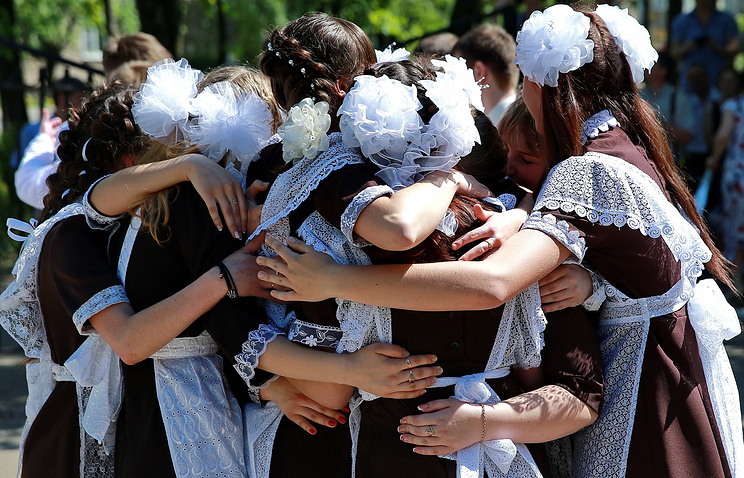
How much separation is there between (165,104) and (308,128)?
1.66 ft

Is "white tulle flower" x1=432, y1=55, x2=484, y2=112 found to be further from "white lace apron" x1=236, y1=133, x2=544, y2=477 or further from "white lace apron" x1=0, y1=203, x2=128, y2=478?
"white lace apron" x1=0, y1=203, x2=128, y2=478

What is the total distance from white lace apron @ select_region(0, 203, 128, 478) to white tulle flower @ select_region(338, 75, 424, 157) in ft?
2.76

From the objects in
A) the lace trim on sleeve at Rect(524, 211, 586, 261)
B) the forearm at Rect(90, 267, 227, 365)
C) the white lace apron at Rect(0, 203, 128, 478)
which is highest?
the lace trim on sleeve at Rect(524, 211, 586, 261)

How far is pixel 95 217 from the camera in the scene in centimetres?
217

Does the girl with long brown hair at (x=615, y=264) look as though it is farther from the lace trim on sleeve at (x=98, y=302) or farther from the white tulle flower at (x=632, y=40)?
the lace trim on sleeve at (x=98, y=302)

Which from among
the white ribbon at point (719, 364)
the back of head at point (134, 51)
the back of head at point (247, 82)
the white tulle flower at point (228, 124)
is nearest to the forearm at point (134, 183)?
the white tulle flower at point (228, 124)

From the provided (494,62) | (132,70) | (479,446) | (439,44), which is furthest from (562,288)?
(439,44)

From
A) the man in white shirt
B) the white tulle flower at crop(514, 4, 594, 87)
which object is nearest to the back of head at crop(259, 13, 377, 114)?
the white tulle flower at crop(514, 4, 594, 87)

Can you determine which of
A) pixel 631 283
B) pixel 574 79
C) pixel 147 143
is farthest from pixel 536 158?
pixel 147 143

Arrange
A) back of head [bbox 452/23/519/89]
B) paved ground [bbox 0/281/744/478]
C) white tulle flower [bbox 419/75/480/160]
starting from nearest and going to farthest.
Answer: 1. white tulle flower [bbox 419/75/480/160]
2. paved ground [bbox 0/281/744/478]
3. back of head [bbox 452/23/519/89]

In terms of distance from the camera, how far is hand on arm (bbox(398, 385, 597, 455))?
5.96ft

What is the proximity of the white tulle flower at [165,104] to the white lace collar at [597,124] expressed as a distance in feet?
3.56

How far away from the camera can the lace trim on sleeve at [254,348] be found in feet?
6.33

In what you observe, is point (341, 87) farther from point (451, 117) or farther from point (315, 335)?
point (315, 335)
